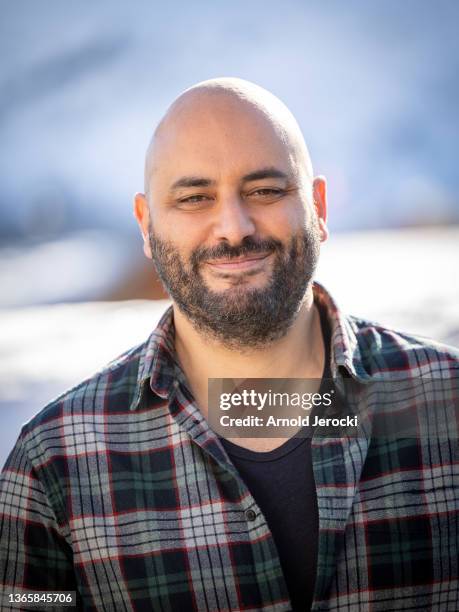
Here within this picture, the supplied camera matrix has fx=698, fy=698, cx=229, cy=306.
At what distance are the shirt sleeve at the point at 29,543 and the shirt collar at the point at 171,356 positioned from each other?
315 millimetres

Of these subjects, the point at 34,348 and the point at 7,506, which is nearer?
the point at 7,506

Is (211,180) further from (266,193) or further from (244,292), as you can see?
(244,292)

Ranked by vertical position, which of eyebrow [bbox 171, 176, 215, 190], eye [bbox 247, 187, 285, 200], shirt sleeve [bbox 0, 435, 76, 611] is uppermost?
eyebrow [bbox 171, 176, 215, 190]

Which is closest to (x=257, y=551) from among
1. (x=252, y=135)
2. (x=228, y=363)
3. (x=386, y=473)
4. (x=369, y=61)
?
(x=386, y=473)

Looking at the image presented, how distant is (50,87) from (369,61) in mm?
2466

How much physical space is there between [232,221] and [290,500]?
69 centimetres

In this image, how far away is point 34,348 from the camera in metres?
3.88

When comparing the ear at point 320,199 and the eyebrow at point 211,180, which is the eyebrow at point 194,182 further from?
the ear at point 320,199

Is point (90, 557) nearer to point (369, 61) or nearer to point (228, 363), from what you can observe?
point (228, 363)

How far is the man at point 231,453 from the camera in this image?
1624mm

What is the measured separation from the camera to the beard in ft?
5.79

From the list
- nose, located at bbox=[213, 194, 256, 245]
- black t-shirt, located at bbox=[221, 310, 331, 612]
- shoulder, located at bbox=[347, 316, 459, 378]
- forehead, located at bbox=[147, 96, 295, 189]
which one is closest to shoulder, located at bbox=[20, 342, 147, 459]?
black t-shirt, located at bbox=[221, 310, 331, 612]

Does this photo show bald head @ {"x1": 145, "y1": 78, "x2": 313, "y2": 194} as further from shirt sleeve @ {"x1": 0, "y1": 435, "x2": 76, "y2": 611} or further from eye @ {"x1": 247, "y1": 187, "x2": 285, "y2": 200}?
shirt sleeve @ {"x1": 0, "y1": 435, "x2": 76, "y2": 611}

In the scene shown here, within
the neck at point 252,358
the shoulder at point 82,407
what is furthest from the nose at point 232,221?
the shoulder at point 82,407
